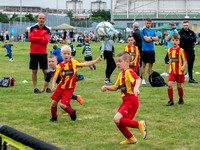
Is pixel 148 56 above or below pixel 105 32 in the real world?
below

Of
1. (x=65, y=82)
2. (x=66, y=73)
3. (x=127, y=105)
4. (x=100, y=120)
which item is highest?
(x=66, y=73)

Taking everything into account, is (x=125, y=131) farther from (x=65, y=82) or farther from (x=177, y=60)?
(x=177, y=60)

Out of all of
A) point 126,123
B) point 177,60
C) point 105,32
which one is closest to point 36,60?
point 105,32

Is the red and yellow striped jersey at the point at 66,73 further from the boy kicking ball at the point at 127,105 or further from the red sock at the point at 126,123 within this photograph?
the red sock at the point at 126,123

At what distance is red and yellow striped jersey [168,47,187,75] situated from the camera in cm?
865

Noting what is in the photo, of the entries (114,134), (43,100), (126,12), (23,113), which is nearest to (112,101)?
(43,100)

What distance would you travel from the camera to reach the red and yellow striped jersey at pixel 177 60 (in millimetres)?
8648

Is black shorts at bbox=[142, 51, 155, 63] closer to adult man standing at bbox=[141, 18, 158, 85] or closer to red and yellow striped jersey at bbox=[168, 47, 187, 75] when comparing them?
adult man standing at bbox=[141, 18, 158, 85]

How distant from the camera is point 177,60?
28.8 feet

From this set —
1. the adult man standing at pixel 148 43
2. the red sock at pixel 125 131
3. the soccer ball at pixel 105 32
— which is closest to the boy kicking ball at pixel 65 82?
the red sock at pixel 125 131

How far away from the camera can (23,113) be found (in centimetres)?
784

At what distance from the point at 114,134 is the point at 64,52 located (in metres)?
1.87

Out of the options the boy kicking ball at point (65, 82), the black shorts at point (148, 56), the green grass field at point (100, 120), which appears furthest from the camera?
the black shorts at point (148, 56)

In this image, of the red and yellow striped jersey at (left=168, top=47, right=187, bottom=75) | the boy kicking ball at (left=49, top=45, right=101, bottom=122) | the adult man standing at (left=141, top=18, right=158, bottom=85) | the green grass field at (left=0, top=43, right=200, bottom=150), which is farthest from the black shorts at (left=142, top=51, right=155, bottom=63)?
the boy kicking ball at (left=49, top=45, right=101, bottom=122)
